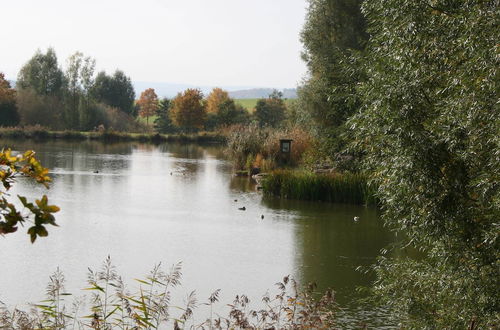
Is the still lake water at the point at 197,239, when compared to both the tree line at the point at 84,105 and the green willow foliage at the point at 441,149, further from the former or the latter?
the tree line at the point at 84,105

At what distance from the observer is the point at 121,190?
23.8 meters

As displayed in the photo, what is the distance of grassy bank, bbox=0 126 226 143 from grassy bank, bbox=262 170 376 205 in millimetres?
30171

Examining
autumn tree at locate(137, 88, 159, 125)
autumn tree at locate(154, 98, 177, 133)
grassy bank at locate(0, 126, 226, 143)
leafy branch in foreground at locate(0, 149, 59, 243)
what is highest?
autumn tree at locate(137, 88, 159, 125)

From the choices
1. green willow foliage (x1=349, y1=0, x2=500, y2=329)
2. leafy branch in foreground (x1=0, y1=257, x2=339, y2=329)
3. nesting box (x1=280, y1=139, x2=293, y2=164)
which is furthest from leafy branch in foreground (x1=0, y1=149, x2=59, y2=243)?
nesting box (x1=280, y1=139, x2=293, y2=164)

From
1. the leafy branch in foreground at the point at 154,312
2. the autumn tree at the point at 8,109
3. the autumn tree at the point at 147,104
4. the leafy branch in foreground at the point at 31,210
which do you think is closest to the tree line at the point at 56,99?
the autumn tree at the point at 8,109

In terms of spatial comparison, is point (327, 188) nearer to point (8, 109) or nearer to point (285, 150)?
point (285, 150)

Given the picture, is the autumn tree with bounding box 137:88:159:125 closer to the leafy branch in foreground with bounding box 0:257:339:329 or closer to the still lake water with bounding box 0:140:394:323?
the still lake water with bounding box 0:140:394:323

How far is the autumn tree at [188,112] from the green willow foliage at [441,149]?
54.5 metres

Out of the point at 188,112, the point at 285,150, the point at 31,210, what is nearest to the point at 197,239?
the point at 31,210

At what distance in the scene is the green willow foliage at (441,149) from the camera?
791cm

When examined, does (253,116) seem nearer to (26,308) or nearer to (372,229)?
(372,229)

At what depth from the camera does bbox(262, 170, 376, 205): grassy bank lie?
21.3m

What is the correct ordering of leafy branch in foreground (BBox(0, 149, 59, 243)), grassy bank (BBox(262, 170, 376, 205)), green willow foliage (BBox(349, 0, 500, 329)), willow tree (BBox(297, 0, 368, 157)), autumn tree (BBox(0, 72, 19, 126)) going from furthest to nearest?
autumn tree (BBox(0, 72, 19, 126)), willow tree (BBox(297, 0, 368, 157)), grassy bank (BBox(262, 170, 376, 205)), green willow foliage (BBox(349, 0, 500, 329)), leafy branch in foreground (BBox(0, 149, 59, 243))

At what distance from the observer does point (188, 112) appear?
63.9 metres
